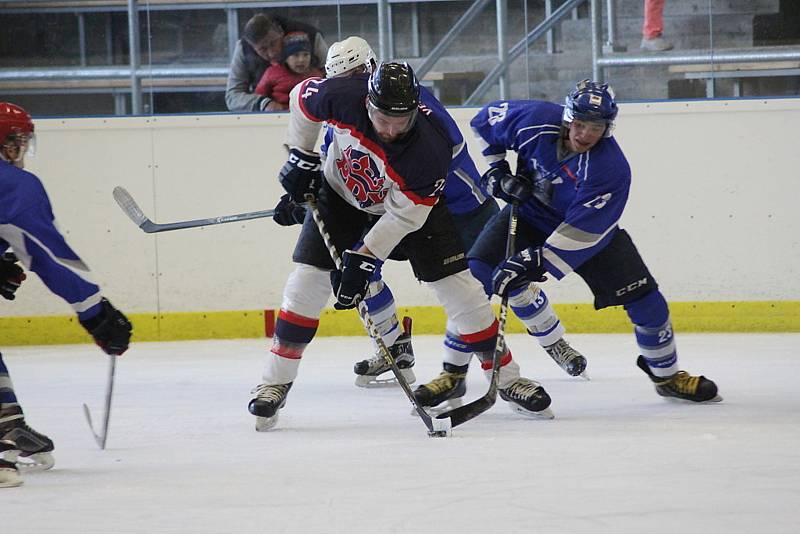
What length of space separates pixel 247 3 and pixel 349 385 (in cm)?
250

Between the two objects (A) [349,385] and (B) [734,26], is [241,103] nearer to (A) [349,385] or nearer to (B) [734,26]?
(A) [349,385]

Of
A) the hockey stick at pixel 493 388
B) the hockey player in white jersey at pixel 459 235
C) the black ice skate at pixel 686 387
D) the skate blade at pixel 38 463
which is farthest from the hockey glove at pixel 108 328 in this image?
the black ice skate at pixel 686 387

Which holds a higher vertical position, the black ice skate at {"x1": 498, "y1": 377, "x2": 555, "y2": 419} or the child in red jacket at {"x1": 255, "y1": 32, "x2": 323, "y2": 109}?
the child in red jacket at {"x1": 255, "y1": 32, "x2": 323, "y2": 109}

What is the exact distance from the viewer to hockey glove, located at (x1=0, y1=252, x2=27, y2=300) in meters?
3.03

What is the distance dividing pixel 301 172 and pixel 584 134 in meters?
0.93

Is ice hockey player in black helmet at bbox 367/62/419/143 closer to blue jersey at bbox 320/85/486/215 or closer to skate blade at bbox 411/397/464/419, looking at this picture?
blue jersey at bbox 320/85/486/215

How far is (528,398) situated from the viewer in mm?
3650

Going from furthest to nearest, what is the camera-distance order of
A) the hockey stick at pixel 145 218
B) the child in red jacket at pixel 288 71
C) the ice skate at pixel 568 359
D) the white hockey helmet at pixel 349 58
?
1. the child in red jacket at pixel 288 71
2. the hockey stick at pixel 145 218
3. the ice skate at pixel 568 359
4. the white hockey helmet at pixel 349 58

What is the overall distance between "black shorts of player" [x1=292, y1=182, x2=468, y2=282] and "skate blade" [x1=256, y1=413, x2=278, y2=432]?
0.49 meters

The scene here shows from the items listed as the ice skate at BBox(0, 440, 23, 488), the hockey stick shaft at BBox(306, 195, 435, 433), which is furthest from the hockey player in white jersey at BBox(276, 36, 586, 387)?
the ice skate at BBox(0, 440, 23, 488)

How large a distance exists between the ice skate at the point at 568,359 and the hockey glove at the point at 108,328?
6.53 feet

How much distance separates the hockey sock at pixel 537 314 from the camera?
4371mm

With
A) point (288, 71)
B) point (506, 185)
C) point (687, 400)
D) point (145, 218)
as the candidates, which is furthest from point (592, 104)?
point (288, 71)

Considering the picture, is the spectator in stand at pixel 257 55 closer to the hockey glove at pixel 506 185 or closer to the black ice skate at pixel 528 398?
the hockey glove at pixel 506 185
